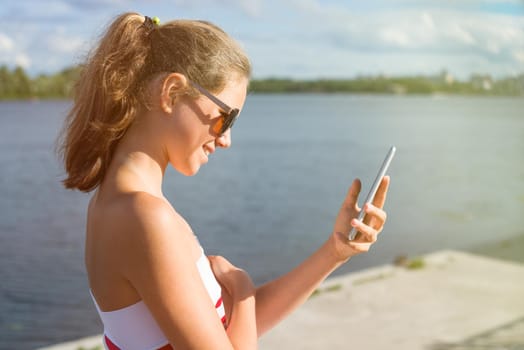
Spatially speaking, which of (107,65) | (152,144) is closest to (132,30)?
(107,65)

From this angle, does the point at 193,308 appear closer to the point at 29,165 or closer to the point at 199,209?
the point at 199,209

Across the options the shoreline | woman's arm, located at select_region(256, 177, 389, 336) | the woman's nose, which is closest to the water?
the woman's nose

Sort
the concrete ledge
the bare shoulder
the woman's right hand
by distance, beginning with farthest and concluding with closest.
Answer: the concrete ledge
the woman's right hand
the bare shoulder

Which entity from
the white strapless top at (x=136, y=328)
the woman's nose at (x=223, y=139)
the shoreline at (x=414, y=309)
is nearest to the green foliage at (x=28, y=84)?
the shoreline at (x=414, y=309)

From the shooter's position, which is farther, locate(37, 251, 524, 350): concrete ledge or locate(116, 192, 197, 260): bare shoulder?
locate(37, 251, 524, 350): concrete ledge

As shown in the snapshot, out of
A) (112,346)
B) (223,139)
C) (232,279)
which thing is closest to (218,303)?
(232,279)

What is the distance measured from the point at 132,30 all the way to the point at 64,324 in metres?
7.11

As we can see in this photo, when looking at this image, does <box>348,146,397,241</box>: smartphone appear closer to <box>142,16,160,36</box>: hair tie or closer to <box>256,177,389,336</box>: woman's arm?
<box>256,177,389,336</box>: woman's arm

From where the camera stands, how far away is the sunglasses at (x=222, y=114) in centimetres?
138

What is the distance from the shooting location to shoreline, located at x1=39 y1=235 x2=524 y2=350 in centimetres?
497

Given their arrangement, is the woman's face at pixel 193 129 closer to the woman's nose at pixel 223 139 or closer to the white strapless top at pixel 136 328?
the woman's nose at pixel 223 139

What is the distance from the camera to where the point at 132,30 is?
1403 millimetres

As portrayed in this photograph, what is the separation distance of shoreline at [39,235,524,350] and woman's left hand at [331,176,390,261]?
3383 millimetres

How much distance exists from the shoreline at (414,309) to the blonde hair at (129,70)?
3.49m
